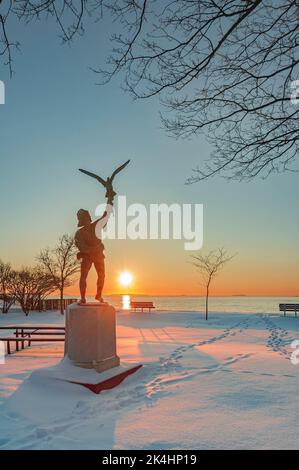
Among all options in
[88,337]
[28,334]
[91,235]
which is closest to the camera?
[88,337]

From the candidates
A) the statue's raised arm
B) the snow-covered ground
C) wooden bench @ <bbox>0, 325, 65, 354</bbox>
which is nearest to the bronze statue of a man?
the statue's raised arm

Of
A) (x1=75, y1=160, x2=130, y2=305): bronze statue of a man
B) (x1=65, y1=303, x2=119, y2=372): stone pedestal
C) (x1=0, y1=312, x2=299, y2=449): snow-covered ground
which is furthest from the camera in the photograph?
(x1=75, y1=160, x2=130, y2=305): bronze statue of a man

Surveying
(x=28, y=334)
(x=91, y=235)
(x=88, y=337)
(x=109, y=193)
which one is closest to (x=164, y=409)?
(x=88, y=337)

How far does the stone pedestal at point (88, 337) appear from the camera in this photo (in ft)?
21.9

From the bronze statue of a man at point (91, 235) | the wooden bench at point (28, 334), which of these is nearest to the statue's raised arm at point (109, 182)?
Answer: the bronze statue of a man at point (91, 235)

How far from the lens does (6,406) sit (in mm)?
5156

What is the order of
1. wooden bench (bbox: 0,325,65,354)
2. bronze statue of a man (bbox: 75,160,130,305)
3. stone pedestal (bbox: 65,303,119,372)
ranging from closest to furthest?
1. stone pedestal (bbox: 65,303,119,372)
2. bronze statue of a man (bbox: 75,160,130,305)
3. wooden bench (bbox: 0,325,65,354)

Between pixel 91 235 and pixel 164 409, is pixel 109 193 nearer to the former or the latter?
pixel 91 235

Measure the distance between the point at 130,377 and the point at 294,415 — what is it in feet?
10.7

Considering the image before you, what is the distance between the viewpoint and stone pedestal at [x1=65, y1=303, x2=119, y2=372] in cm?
667

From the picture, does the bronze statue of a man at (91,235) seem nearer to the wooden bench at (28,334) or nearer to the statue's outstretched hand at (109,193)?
the statue's outstretched hand at (109,193)

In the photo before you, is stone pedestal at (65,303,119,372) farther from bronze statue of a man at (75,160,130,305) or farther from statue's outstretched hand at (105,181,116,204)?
statue's outstretched hand at (105,181,116,204)

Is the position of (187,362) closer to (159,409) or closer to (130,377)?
(130,377)

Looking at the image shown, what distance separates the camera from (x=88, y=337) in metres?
6.71
